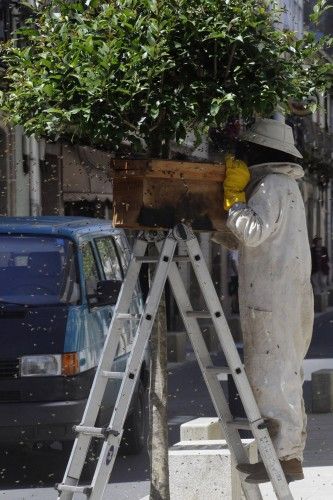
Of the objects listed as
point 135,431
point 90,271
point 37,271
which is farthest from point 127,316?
point 135,431

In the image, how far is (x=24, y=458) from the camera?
1165 centimetres

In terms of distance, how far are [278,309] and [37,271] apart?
4595 mm

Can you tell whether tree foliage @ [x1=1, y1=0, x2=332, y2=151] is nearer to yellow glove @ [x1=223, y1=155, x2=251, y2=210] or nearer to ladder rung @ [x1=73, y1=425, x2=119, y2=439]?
yellow glove @ [x1=223, y1=155, x2=251, y2=210]

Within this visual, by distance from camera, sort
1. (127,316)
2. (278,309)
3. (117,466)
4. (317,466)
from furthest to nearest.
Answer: (117,466), (317,466), (278,309), (127,316)

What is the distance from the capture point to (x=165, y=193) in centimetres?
640

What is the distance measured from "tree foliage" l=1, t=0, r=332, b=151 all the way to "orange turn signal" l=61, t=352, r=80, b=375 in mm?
4044

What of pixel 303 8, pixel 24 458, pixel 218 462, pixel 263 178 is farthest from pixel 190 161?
pixel 303 8

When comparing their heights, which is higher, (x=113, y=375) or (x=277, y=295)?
(x=277, y=295)

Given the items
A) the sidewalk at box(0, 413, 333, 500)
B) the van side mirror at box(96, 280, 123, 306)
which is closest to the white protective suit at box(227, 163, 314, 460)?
the sidewalk at box(0, 413, 333, 500)

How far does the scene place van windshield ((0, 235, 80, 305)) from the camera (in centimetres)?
1079

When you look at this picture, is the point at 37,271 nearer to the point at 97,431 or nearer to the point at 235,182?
the point at 235,182

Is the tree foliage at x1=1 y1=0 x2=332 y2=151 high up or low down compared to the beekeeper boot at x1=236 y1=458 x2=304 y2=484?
up

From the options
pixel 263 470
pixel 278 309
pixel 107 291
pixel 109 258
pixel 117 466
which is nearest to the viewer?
pixel 263 470

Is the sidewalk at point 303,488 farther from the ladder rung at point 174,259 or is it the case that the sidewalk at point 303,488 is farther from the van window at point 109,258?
the ladder rung at point 174,259
